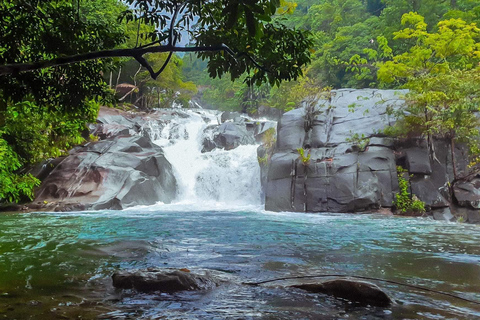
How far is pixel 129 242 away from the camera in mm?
7832

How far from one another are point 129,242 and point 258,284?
416 cm

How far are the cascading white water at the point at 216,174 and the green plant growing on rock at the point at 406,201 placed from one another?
6.68 meters

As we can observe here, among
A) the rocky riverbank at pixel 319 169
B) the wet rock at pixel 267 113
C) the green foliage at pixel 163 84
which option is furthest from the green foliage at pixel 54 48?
the wet rock at pixel 267 113

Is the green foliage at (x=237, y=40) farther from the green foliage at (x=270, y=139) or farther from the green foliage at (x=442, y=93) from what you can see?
the green foliage at (x=270, y=139)

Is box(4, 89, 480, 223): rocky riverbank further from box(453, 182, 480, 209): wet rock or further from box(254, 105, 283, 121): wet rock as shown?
box(254, 105, 283, 121): wet rock

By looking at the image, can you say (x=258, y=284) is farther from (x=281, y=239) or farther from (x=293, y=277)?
(x=281, y=239)

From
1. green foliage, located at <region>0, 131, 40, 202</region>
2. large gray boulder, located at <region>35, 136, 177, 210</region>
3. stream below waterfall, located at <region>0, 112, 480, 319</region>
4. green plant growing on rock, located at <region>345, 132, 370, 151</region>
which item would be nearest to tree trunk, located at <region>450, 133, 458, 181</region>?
green plant growing on rock, located at <region>345, 132, 370, 151</region>

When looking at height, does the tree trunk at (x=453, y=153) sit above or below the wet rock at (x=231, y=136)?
below

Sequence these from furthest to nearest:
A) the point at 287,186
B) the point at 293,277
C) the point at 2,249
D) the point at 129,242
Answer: the point at 287,186 < the point at 129,242 < the point at 2,249 < the point at 293,277

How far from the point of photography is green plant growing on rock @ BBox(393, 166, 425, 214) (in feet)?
48.4

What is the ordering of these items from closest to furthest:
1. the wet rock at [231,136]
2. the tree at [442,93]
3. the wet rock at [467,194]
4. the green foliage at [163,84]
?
the wet rock at [467,194], the tree at [442,93], the wet rock at [231,136], the green foliage at [163,84]

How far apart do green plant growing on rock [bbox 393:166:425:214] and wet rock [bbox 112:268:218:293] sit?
12626mm

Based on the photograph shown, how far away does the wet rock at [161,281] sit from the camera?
Result: 168 inches

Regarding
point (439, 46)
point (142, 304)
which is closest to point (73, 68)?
point (142, 304)
